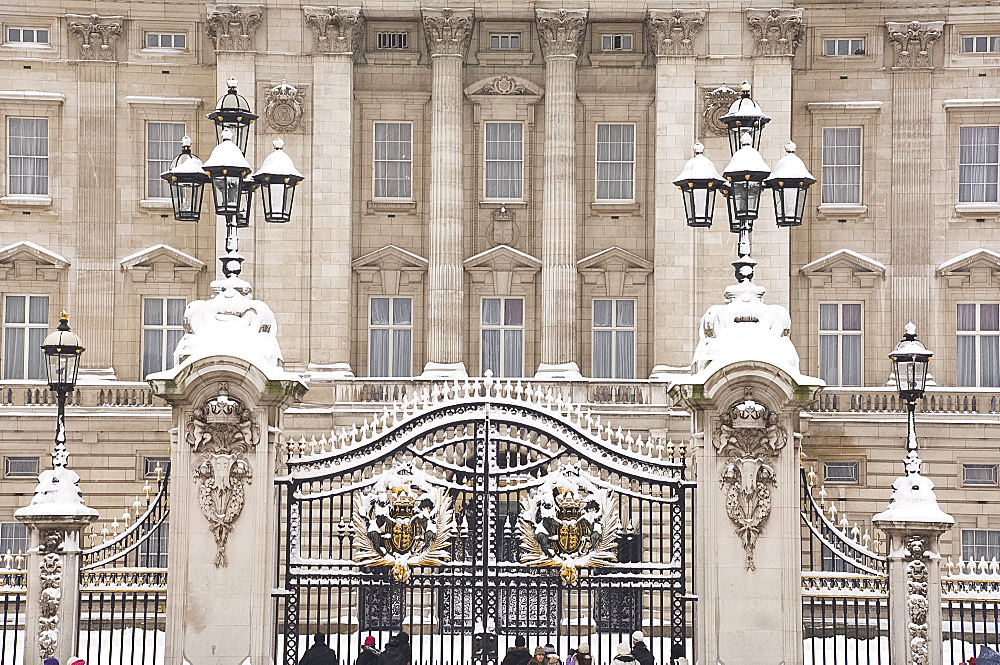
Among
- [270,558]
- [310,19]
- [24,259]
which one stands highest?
[310,19]

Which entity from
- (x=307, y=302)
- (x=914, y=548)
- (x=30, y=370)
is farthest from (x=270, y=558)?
(x=30, y=370)

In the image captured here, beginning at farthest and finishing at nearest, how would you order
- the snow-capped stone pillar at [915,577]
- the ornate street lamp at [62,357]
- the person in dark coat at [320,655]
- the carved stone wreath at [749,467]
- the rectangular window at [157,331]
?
the rectangular window at [157,331] < the ornate street lamp at [62,357] < the snow-capped stone pillar at [915,577] < the carved stone wreath at [749,467] < the person in dark coat at [320,655]

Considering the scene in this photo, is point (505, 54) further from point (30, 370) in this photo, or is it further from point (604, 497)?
point (604, 497)

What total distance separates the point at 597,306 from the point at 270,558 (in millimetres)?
22855

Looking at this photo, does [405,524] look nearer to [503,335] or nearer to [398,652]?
[398,652]

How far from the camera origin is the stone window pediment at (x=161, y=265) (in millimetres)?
41031

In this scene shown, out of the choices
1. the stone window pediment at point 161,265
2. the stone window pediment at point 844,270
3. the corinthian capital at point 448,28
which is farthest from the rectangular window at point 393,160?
the stone window pediment at point 844,270

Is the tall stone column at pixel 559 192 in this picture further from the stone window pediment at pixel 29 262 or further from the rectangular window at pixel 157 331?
the stone window pediment at pixel 29 262

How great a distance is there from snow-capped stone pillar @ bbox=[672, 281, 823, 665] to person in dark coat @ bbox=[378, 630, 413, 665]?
11.5 feet

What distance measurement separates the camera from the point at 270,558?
19.8 meters

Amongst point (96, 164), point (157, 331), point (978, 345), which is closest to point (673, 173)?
point (978, 345)

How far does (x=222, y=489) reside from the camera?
19.7m

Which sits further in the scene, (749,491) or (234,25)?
(234,25)

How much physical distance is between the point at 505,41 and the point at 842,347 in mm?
11606
